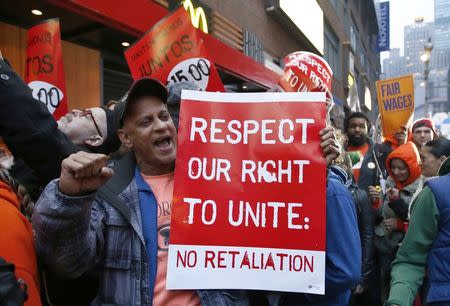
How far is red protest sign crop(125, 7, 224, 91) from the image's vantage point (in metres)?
3.92

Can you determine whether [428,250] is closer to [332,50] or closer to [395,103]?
[395,103]

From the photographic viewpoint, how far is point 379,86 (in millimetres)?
8016

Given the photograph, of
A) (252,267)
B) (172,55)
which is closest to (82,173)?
(252,267)

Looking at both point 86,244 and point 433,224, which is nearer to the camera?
point 86,244

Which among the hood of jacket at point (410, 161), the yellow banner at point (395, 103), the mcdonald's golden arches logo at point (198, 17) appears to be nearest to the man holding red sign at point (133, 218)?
the hood of jacket at point (410, 161)

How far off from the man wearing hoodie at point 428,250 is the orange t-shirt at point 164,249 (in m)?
0.96

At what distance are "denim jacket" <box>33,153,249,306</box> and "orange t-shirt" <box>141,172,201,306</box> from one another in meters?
0.04

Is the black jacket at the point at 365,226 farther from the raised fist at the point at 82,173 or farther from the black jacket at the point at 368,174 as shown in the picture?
the raised fist at the point at 82,173

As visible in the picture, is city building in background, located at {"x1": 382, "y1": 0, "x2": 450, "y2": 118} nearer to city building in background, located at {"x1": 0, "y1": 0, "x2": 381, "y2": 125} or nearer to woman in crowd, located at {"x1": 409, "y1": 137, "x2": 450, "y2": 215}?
city building in background, located at {"x1": 0, "y1": 0, "x2": 381, "y2": 125}

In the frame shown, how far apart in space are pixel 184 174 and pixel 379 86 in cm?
688

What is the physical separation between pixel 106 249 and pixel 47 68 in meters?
2.68

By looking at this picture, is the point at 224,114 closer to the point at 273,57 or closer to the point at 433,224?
the point at 433,224

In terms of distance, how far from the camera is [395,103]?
7758mm

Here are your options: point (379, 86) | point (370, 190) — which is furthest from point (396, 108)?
point (370, 190)
